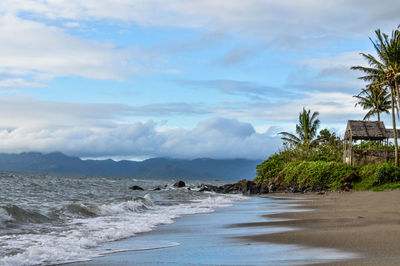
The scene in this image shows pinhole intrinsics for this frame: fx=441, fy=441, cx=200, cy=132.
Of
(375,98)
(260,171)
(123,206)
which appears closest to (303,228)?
(123,206)

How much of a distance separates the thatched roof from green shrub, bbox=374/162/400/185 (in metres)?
8.63

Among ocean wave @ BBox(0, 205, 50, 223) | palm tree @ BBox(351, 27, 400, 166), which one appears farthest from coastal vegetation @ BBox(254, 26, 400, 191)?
ocean wave @ BBox(0, 205, 50, 223)

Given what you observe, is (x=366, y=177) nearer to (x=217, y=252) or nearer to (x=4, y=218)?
(x=4, y=218)

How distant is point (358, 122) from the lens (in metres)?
38.6

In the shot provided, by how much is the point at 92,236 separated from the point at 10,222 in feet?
14.0

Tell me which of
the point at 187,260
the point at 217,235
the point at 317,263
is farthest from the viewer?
the point at 217,235

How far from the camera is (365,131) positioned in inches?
1489

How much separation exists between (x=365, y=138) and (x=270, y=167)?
11663 millimetres

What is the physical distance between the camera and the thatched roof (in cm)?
3756

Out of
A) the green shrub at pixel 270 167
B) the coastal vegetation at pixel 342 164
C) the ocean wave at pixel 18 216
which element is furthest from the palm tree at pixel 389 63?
the ocean wave at pixel 18 216

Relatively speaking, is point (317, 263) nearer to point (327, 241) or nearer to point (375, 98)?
point (327, 241)

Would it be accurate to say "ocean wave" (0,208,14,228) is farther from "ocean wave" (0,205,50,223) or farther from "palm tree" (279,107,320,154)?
"palm tree" (279,107,320,154)

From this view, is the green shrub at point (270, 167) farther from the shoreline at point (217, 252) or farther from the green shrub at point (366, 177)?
the shoreline at point (217, 252)

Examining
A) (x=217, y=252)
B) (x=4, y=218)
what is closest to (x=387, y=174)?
(x=4, y=218)
